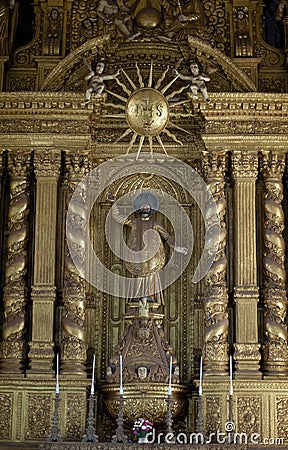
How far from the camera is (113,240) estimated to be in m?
16.8

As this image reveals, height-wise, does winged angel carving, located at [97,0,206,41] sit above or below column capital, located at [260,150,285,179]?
above

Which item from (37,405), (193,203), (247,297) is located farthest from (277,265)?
(37,405)

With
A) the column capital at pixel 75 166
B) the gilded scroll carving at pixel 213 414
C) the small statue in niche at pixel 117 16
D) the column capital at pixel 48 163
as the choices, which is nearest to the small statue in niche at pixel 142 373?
the gilded scroll carving at pixel 213 414

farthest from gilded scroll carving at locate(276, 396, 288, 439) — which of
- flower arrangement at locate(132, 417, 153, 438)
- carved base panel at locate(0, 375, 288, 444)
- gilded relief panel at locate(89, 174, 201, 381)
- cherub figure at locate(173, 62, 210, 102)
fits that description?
cherub figure at locate(173, 62, 210, 102)

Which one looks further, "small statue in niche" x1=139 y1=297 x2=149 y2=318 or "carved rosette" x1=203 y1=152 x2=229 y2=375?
"small statue in niche" x1=139 y1=297 x2=149 y2=318

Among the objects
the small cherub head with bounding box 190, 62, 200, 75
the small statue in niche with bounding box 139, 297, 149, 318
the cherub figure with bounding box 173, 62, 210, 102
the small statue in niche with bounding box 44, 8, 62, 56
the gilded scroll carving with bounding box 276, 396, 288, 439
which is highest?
the small statue in niche with bounding box 44, 8, 62, 56

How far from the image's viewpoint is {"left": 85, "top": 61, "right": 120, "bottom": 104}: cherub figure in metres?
16.3

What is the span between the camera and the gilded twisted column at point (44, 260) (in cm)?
1573

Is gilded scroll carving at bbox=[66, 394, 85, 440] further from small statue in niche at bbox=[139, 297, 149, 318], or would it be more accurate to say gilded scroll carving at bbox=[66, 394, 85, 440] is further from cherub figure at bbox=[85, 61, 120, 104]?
cherub figure at bbox=[85, 61, 120, 104]

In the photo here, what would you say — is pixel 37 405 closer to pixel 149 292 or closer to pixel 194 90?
pixel 149 292

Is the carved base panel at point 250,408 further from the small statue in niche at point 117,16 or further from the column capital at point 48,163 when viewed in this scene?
the small statue in niche at point 117,16

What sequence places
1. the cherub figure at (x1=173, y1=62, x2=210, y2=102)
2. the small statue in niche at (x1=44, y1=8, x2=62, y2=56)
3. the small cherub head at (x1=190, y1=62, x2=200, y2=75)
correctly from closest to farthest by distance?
1. the cherub figure at (x1=173, y1=62, x2=210, y2=102)
2. the small cherub head at (x1=190, y1=62, x2=200, y2=75)
3. the small statue in niche at (x1=44, y1=8, x2=62, y2=56)

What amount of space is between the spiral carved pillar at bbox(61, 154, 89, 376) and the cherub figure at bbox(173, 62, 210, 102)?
194cm

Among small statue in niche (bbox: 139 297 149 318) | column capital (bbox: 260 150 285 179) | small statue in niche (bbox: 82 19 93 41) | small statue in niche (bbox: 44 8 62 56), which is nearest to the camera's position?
small statue in niche (bbox: 139 297 149 318)
